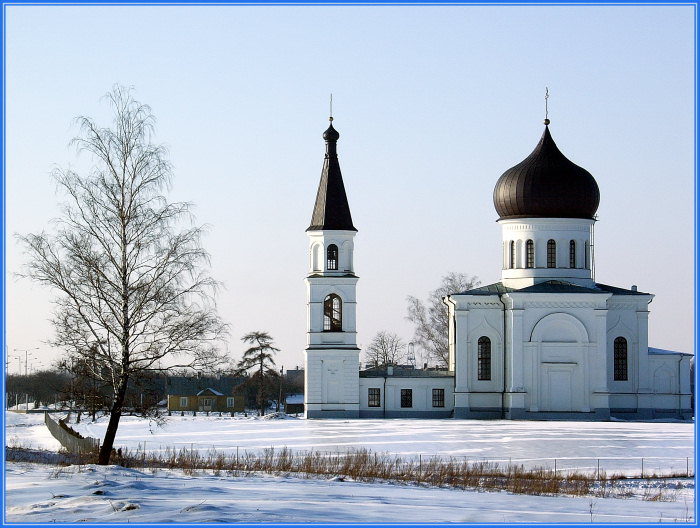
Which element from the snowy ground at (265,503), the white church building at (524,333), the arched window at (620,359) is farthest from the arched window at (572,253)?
the snowy ground at (265,503)

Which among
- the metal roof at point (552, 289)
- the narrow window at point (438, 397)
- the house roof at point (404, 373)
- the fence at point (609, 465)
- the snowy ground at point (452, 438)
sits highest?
the metal roof at point (552, 289)

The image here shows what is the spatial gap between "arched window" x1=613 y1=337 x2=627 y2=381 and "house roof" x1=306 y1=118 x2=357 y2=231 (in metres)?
12.1

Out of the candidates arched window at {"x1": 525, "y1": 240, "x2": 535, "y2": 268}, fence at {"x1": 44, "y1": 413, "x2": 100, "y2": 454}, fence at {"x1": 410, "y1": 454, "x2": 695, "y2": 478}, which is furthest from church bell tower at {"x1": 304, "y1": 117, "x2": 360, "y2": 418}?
fence at {"x1": 410, "y1": 454, "x2": 695, "y2": 478}

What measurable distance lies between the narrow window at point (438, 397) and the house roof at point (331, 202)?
7.71 metres

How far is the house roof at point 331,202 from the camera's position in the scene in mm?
51531

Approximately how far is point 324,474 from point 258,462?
2.32 metres

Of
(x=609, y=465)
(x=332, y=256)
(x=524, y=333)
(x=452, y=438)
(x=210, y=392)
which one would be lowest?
(x=609, y=465)

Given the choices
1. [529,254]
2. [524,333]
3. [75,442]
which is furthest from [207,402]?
[75,442]

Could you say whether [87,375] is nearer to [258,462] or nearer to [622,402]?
[258,462]

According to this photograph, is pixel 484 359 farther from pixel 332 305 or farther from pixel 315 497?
pixel 315 497

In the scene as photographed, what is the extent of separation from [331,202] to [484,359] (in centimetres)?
924

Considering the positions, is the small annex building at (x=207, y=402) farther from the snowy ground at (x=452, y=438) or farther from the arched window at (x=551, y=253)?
the arched window at (x=551, y=253)

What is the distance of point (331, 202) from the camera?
2041 inches

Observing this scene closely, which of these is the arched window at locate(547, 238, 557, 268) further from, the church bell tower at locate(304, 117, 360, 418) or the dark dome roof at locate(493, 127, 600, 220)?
the church bell tower at locate(304, 117, 360, 418)
